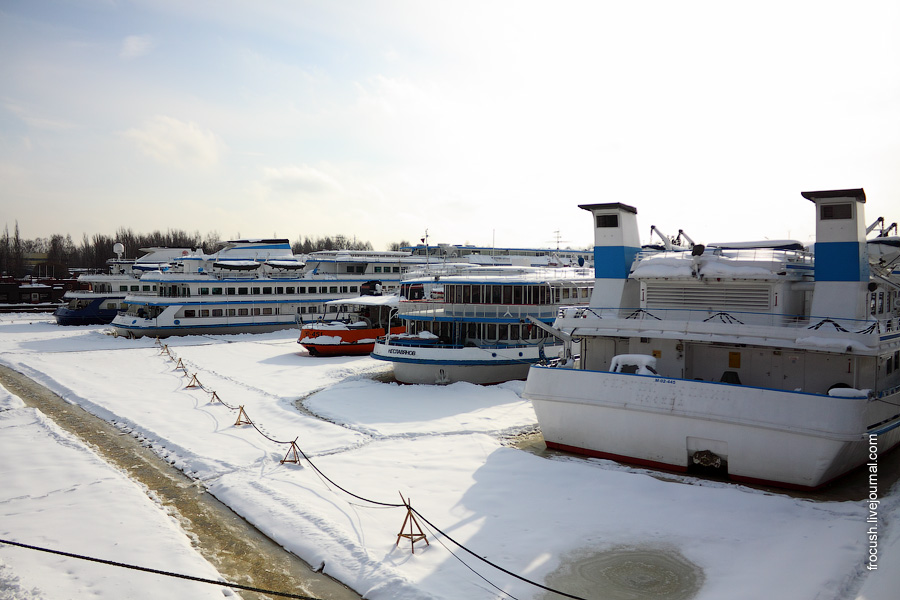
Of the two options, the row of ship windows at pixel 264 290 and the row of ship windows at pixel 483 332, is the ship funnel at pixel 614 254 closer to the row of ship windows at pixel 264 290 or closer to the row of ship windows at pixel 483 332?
the row of ship windows at pixel 483 332

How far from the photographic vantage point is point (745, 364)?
16.9 meters

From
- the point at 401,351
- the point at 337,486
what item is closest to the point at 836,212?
the point at 337,486

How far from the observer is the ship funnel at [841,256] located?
1565 centimetres

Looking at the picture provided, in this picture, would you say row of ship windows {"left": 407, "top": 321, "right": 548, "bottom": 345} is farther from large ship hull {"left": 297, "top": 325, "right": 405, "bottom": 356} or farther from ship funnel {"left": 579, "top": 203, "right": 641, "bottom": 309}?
ship funnel {"left": 579, "top": 203, "right": 641, "bottom": 309}

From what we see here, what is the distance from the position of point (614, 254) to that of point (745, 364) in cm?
518

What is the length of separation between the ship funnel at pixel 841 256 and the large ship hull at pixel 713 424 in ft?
8.59

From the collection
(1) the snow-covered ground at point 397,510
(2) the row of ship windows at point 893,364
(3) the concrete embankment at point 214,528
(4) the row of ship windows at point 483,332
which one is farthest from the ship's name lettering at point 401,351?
(2) the row of ship windows at point 893,364

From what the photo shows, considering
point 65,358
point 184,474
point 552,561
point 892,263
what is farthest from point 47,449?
point 892,263

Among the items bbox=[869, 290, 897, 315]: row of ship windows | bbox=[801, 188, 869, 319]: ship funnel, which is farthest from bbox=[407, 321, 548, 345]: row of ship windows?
bbox=[801, 188, 869, 319]: ship funnel

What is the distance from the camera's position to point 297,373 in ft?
97.1

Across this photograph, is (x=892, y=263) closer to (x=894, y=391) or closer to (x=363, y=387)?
(x=894, y=391)

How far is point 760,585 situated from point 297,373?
2362 centimetres

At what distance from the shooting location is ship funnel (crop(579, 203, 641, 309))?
19.3m

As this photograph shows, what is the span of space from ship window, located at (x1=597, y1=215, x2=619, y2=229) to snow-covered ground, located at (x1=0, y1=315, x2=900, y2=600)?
7269mm
